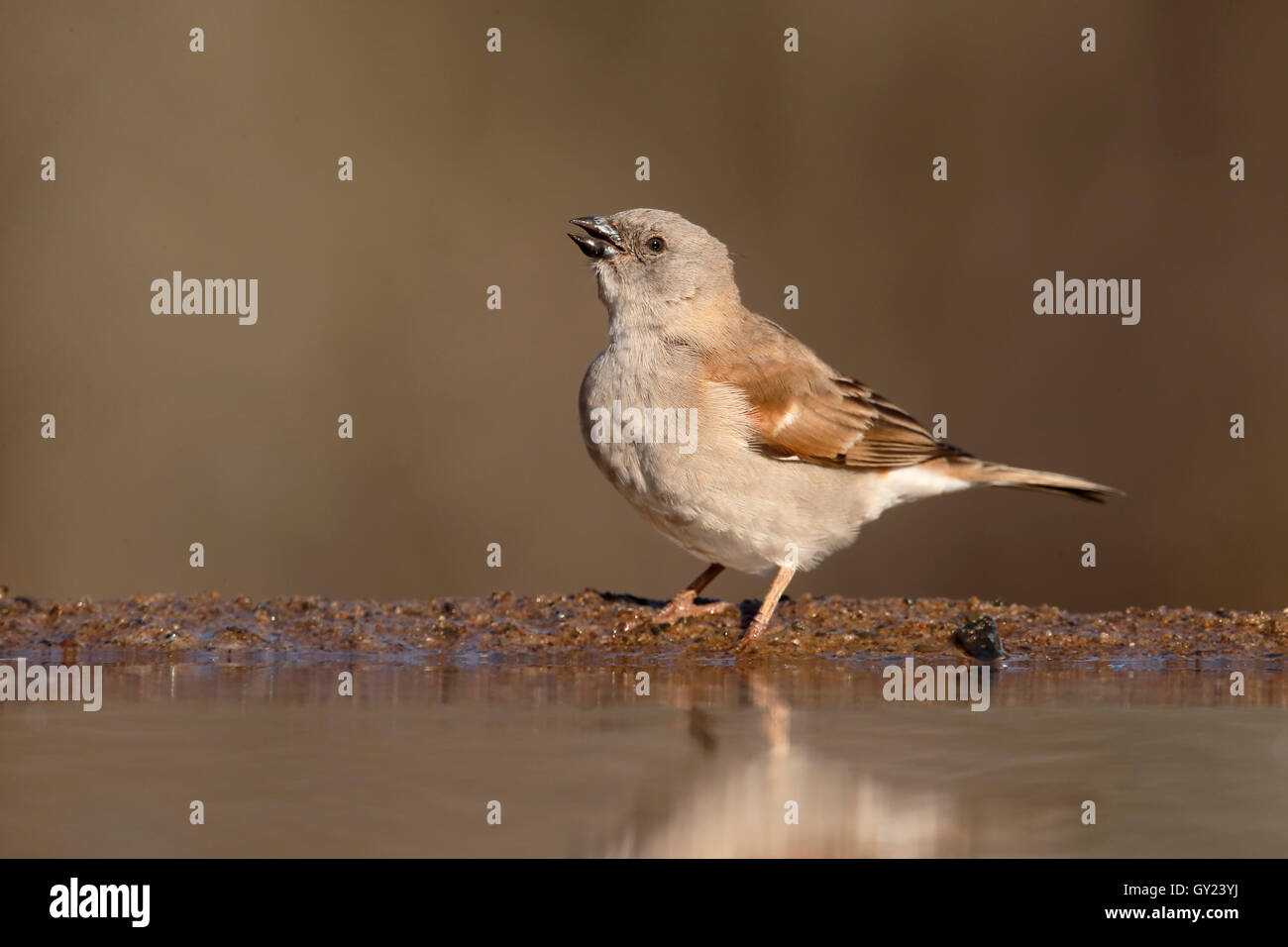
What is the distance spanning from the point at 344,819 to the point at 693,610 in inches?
111

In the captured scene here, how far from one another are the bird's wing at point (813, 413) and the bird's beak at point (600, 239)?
0.68m

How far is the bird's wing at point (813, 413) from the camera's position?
5566 millimetres

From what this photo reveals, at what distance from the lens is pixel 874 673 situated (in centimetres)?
411

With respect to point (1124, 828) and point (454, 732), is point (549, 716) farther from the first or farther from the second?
point (1124, 828)

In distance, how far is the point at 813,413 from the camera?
574 cm

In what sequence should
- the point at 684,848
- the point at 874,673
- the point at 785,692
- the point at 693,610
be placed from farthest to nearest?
the point at 693,610 → the point at 874,673 → the point at 785,692 → the point at 684,848

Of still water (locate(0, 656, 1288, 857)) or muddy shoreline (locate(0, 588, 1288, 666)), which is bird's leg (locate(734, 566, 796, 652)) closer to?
muddy shoreline (locate(0, 588, 1288, 666))

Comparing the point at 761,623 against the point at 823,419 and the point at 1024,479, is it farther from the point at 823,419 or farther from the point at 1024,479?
the point at 1024,479

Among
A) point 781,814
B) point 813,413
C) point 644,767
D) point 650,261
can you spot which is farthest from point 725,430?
point 781,814

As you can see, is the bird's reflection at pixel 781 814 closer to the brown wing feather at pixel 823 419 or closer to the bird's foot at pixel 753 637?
the bird's foot at pixel 753 637

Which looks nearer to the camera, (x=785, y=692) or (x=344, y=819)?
(x=344, y=819)

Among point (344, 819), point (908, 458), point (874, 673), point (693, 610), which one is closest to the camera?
point (344, 819)

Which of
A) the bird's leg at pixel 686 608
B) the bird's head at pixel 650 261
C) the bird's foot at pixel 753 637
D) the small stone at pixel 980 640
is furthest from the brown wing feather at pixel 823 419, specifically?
the small stone at pixel 980 640

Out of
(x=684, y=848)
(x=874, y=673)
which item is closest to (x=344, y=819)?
(x=684, y=848)
